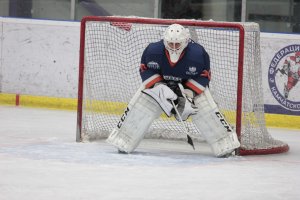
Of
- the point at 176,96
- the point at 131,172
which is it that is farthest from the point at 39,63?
the point at 131,172

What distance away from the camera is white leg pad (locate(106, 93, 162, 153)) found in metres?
7.10

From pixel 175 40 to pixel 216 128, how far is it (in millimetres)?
702

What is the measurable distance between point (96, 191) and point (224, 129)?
1.93 meters

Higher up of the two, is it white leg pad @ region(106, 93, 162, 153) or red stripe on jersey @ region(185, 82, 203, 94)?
red stripe on jersey @ region(185, 82, 203, 94)

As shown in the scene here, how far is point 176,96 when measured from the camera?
7.07 m

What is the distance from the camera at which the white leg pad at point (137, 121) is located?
23.3 ft

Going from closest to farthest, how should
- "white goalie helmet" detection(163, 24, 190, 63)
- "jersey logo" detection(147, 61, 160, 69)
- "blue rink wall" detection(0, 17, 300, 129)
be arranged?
"white goalie helmet" detection(163, 24, 190, 63) → "jersey logo" detection(147, 61, 160, 69) → "blue rink wall" detection(0, 17, 300, 129)

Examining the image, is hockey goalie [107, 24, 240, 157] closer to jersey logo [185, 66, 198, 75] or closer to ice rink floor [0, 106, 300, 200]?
jersey logo [185, 66, 198, 75]

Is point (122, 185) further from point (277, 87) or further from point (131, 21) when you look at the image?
point (277, 87)

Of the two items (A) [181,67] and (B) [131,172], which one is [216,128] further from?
(B) [131,172]

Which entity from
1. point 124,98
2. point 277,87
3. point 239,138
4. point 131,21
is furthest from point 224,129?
point 277,87

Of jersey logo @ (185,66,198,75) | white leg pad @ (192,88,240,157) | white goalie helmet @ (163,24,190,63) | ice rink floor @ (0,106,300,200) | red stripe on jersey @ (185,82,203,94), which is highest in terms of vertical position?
white goalie helmet @ (163,24,190,63)

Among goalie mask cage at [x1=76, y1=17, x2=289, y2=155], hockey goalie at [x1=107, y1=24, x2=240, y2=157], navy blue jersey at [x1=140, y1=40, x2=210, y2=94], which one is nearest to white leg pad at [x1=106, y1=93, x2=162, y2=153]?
hockey goalie at [x1=107, y1=24, x2=240, y2=157]

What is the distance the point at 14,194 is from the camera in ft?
16.9
